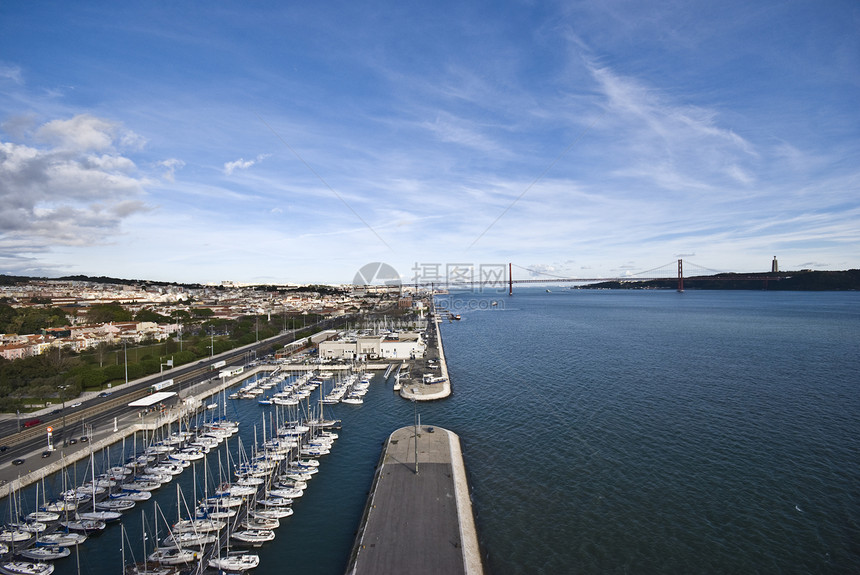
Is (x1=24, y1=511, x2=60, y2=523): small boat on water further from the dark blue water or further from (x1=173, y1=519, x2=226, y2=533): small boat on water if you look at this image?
(x1=173, y1=519, x2=226, y2=533): small boat on water

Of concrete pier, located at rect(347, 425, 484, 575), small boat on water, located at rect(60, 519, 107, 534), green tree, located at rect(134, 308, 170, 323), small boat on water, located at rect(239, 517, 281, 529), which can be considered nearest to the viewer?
concrete pier, located at rect(347, 425, 484, 575)

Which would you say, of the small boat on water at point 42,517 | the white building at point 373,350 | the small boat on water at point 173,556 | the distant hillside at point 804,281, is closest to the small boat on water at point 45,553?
the small boat on water at point 42,517

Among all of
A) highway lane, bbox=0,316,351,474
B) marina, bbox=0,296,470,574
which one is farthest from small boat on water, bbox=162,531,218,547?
highway lane, bbox=0,316,351,474

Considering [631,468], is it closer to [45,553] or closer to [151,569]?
[151,569]

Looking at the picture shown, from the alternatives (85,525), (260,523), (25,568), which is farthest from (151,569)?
(85,525)

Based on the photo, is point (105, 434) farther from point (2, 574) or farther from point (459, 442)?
point (459, 442)

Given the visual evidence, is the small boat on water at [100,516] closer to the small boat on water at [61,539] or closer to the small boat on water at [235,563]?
the small boat on water at [61,539]
